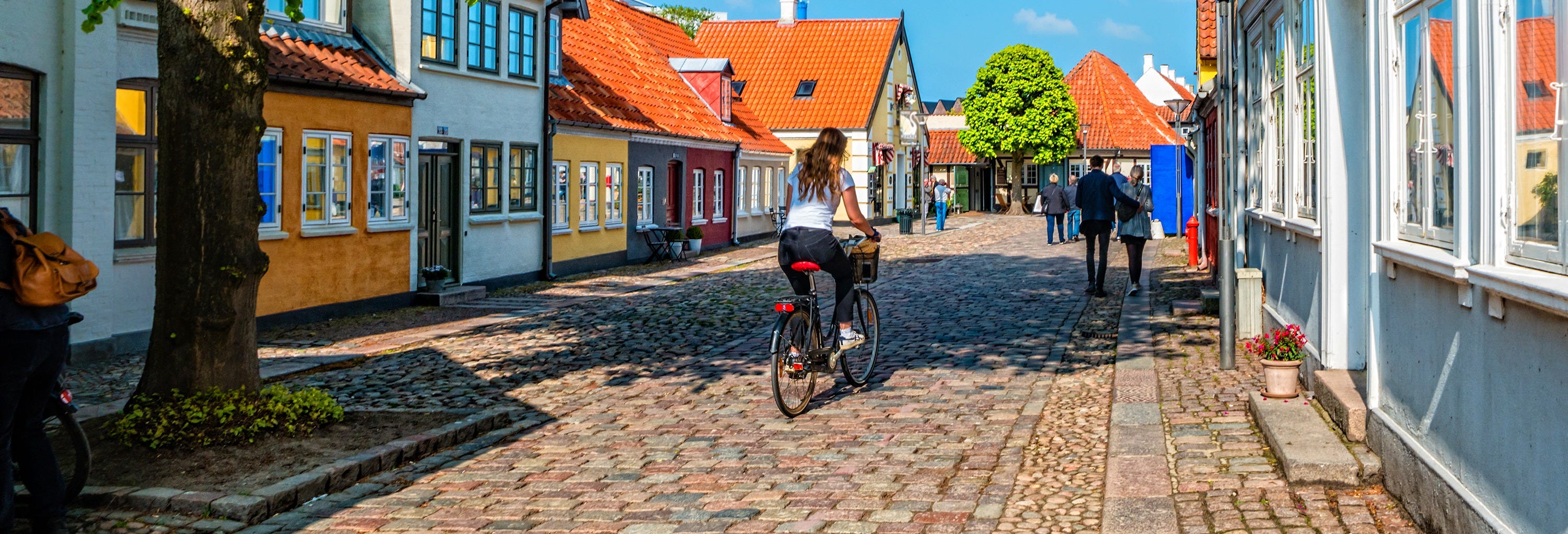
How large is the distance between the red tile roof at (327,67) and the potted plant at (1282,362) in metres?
10.1

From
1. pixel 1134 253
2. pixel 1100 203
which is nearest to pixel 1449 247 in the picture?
pixel 1100 203

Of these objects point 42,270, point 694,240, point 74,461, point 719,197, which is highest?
point 719,197

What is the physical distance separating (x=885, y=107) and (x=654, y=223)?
22.7 metres

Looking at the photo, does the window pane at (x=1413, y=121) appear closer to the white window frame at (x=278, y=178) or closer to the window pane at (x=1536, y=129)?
the window pane at (x=1536, y=129)

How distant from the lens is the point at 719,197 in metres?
32.1

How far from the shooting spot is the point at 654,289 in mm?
19312

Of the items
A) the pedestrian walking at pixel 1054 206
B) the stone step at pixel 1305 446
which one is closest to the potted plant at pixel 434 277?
the stone step at pixel 1305 446

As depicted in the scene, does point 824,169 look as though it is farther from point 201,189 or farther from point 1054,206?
point 1054,206

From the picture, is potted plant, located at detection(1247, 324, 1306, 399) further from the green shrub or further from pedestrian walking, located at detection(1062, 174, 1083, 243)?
pedestrian walking, located at detection(1062, 174, 1083, 243)

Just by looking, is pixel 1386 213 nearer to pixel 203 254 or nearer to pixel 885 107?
pixel 203 254

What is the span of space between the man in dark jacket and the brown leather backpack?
1260 centimetres

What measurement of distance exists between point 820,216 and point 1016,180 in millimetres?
57688

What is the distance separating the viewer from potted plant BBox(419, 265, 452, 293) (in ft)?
57.6

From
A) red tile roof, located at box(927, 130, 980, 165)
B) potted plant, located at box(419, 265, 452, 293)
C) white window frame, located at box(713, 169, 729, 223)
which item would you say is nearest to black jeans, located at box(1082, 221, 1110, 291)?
potted plant, located at box(419, 265, 452, 293)
